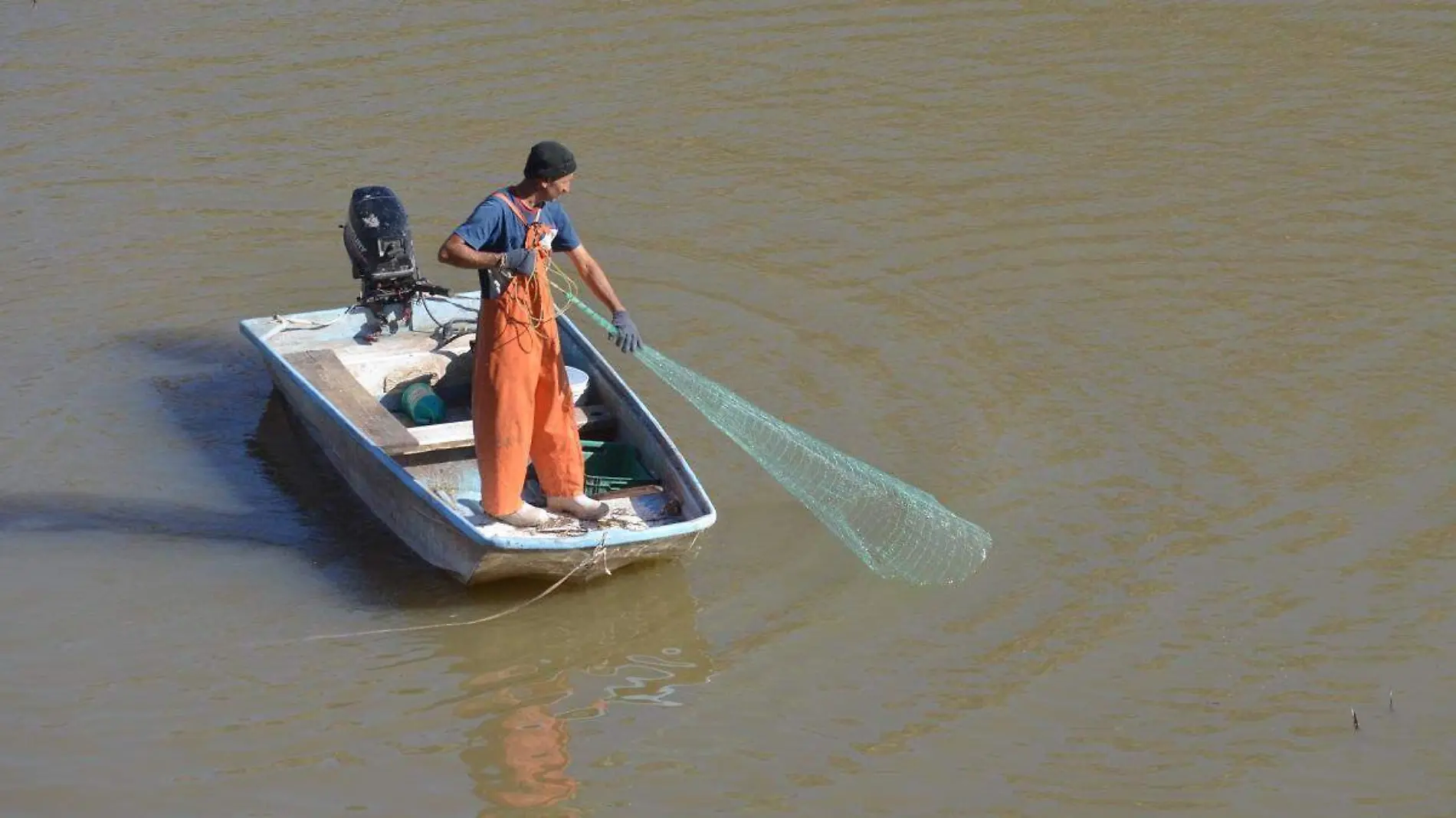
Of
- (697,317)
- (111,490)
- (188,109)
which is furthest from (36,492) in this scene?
(188,109)

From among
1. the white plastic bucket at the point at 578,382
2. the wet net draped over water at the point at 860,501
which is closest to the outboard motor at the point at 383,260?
the white plastic bucket at the point at 578,382

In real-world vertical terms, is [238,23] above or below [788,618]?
above

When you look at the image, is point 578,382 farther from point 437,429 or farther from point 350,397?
point 350,397

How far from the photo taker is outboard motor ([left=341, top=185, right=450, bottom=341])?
30.2ft

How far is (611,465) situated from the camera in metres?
8.52

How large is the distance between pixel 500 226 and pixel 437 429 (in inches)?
56.1

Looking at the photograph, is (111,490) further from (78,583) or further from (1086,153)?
(1086,153)

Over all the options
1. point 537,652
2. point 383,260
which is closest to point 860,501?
point 537,652

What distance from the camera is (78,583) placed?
8.01m

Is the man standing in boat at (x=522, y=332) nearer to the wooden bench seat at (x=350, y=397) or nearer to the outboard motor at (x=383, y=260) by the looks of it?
the wooden bench seat at (x=350, y=397)

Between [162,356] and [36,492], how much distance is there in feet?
5.22

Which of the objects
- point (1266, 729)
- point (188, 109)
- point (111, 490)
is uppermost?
point (188, 109)

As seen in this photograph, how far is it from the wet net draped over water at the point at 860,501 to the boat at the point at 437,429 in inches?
12.9

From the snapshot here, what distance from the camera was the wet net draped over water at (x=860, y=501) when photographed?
8.00 meters
